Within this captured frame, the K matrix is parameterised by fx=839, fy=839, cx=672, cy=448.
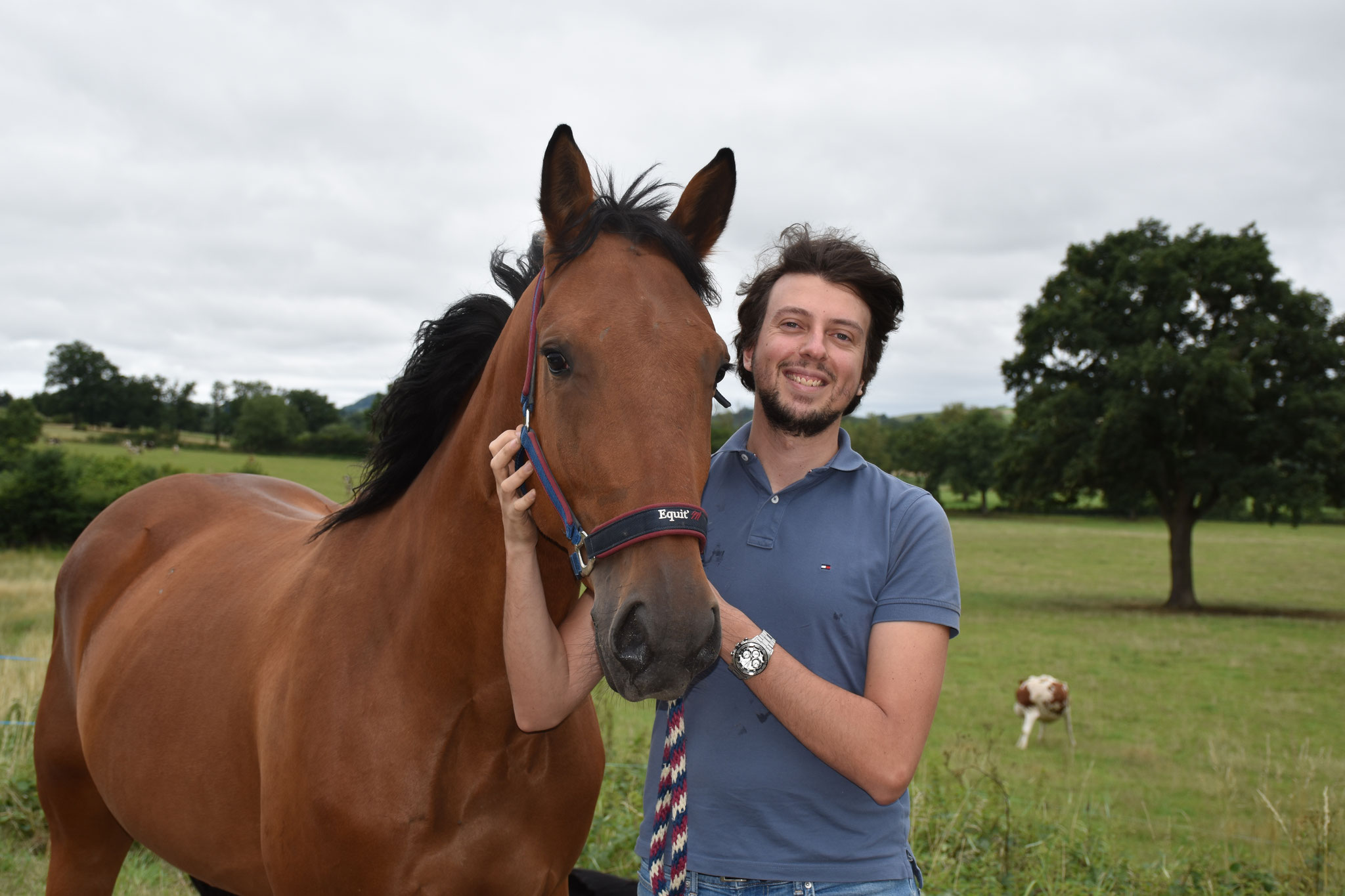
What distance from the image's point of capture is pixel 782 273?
2.41 metres

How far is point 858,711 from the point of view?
1.93m

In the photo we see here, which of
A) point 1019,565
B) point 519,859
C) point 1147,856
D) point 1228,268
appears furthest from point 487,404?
point 1019,565

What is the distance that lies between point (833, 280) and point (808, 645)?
3.21 feet

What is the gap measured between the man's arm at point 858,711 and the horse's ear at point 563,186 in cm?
106

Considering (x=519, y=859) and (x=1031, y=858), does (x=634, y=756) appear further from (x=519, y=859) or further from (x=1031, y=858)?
(x=519, y=859)

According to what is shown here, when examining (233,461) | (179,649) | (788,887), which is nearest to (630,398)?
(788,887)

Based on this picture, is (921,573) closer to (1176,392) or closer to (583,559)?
(583,559)

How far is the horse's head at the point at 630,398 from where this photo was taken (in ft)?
5.37

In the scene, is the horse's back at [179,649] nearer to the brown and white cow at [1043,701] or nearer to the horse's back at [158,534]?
the horse's back at [158,534]

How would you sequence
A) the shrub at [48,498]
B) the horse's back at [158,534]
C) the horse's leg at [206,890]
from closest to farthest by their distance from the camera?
the horse's leg at [206,890]
the horse's back at [158,534]
the shrub at [48,498]

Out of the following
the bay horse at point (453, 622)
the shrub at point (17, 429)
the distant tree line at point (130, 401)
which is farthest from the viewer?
the distant tree line at point (130, 401)

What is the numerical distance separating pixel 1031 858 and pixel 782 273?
4.46m

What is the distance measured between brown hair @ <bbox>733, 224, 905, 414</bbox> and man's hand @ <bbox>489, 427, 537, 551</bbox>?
73 cm

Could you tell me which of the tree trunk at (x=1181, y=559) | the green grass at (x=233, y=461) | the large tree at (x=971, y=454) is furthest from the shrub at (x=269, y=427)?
the large tree at (x=971, y=454)
